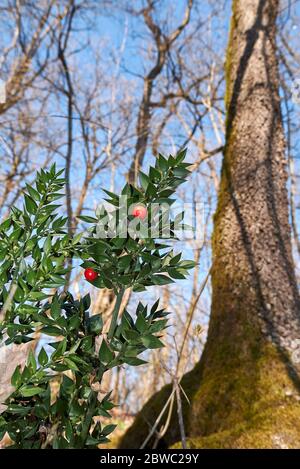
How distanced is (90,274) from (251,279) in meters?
2.07

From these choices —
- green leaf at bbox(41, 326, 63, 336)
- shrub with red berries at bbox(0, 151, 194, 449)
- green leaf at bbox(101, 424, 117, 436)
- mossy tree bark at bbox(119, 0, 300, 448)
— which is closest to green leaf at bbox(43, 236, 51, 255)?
shrub with red berries at bbox(0, 151, 194, 449)

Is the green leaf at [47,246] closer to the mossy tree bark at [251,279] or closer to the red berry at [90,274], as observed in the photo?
the red berry at [90,274]

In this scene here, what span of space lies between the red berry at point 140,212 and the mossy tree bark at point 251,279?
159 centimetres

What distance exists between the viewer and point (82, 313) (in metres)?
0.61

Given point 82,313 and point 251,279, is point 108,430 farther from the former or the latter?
point 251,279

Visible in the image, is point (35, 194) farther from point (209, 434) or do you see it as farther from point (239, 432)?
point (209, 434)

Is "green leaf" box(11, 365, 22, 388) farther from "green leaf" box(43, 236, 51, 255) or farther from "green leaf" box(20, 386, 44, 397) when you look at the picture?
"green leaf" box(43, 236, 51, 255)

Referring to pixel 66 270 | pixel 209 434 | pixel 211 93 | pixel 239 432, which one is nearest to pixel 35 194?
pixel 66 270

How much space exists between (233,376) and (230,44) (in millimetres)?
2725

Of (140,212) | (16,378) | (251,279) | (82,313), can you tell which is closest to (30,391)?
(16,378)

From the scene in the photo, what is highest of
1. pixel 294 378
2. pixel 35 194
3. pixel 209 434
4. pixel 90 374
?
pixel 35 194

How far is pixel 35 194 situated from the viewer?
0.67m
